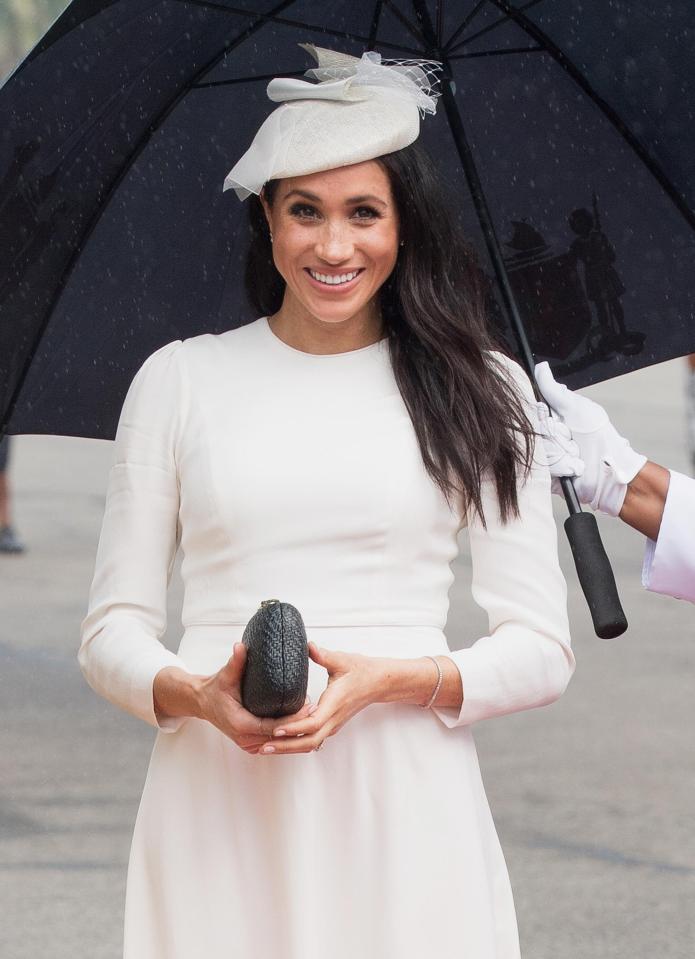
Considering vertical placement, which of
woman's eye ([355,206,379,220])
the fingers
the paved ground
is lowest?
the paved ground

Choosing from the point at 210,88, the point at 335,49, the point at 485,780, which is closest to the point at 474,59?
the point at 335,49

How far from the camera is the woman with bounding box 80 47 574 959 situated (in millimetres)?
2488

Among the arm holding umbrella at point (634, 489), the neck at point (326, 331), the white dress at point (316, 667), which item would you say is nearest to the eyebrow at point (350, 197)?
the neck at point (326, 331)

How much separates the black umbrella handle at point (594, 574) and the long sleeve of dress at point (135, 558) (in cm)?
68

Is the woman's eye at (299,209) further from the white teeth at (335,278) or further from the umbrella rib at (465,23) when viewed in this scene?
the umbrella rib at (465,23)

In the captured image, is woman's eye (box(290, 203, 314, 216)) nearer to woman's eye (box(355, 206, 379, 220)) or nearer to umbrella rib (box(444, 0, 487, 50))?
woman's eye (box(355, 206, 379, 220))

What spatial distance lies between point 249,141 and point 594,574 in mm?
956

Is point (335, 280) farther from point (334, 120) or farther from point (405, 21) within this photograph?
point (405, 21)

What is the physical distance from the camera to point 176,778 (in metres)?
2.53

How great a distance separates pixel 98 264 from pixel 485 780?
10.2 feet

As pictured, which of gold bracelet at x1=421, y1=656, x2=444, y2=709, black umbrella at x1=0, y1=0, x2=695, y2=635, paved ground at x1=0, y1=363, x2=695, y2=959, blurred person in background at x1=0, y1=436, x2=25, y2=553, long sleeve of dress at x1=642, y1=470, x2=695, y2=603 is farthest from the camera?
blurred person in background at x1=0, y1=436, x2=25, y2=553

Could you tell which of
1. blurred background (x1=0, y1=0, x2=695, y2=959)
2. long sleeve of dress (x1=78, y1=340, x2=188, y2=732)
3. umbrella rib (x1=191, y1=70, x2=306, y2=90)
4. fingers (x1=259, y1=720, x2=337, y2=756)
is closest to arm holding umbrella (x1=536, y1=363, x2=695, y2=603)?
umbrella rib (x1=191, y1=70, x2=306, y2=90)

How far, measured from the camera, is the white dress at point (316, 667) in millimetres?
2488

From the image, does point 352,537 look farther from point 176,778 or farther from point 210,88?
point 210,88
